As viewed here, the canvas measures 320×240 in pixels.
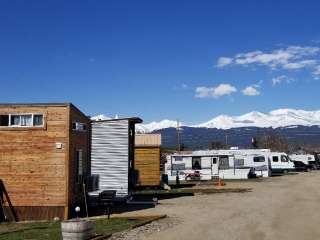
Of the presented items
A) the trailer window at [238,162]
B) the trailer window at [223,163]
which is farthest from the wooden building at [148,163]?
the trailer window at [238,162]

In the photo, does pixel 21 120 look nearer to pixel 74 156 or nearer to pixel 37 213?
pixel 74 156

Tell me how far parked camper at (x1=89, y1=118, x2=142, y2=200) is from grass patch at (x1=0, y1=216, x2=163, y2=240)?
27.0 ft

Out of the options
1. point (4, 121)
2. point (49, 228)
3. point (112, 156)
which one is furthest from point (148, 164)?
point (49, 228)

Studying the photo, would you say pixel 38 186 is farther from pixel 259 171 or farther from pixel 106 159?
pixel 259 171

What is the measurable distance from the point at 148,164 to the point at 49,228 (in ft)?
81.1

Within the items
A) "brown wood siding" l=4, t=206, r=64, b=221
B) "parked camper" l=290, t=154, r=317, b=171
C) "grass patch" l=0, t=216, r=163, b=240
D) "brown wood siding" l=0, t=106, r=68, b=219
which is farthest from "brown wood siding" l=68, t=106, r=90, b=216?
"parked camper" l=290, t=154, r=317, b=171

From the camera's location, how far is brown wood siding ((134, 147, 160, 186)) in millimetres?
46312

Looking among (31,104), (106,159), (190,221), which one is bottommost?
(190,221)

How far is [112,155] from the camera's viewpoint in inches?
1284

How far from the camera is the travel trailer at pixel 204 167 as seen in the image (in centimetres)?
5916

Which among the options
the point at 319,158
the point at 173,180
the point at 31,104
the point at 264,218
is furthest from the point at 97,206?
the point at 319,158

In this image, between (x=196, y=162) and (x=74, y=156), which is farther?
(x=196, y=162)

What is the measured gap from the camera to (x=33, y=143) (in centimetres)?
2542

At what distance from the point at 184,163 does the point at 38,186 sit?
3554cm
